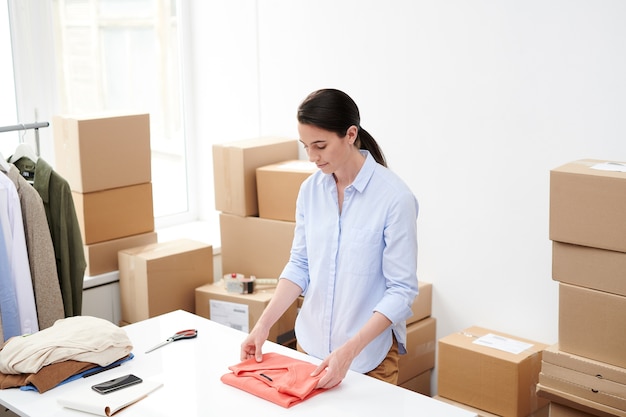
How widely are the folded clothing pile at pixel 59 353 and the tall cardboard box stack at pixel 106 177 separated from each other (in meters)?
1.24

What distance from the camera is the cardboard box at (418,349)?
308 centimetres

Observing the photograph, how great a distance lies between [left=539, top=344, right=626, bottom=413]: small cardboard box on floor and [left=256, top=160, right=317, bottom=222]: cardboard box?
→ 1.33 metres

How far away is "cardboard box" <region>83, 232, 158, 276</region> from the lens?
3.33 meters

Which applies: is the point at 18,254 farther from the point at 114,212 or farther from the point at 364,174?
the point at 364,174

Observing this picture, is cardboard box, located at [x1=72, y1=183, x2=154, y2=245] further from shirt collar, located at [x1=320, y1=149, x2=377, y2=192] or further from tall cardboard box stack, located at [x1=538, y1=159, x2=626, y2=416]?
tall cardboard box stack, located at [x1=538, y1=159, x2=626, y2=416]

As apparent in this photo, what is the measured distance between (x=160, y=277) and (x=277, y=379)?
1.54m

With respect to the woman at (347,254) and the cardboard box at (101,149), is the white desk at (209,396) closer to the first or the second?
the woman at (347,254)

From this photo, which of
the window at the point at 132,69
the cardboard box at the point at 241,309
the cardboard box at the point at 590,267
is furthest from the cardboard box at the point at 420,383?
the window at the point at 132,69

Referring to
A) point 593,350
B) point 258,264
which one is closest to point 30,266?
point 258,264

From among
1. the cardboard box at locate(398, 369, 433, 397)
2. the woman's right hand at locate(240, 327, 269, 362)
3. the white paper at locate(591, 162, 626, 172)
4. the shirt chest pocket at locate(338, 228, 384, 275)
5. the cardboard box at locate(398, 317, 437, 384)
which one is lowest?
the cardboard box at locate(398, 369, 433, 397)

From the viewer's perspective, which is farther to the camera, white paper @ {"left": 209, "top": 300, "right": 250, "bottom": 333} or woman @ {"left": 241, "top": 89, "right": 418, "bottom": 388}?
white paper @ {"left": 209, "top": 300, "right": 250, "bottom": 333}

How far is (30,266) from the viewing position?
278 cm

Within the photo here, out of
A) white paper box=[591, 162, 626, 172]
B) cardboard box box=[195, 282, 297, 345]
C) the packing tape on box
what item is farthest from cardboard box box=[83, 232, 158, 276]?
white paper box=[591, 162, 626, 172]

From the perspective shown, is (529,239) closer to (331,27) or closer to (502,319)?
(502,319)
